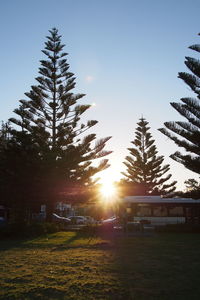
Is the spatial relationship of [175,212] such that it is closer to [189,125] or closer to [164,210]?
[164,210]

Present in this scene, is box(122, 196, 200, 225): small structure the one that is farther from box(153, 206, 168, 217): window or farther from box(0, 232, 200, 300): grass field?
box(0, 232, 200, 300): grass field

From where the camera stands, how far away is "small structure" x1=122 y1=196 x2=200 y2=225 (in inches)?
1000

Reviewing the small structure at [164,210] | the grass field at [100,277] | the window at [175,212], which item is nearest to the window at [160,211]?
the small structure at [164,210]

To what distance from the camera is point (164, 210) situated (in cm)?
2566

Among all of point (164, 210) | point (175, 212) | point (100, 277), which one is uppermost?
point (164, 210)

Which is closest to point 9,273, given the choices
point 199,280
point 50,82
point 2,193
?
point 199,280

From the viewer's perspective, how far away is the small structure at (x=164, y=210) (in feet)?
83.4

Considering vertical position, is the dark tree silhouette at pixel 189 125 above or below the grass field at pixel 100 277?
above

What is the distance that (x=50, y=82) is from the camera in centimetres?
2458

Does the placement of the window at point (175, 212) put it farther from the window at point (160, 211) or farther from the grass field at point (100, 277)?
the grass field at point (100, 277)

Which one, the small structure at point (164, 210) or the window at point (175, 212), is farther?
the window at point (175, 212)

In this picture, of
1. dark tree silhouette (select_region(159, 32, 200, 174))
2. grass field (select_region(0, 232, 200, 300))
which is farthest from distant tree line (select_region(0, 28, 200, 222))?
grass field (select_region(0, 232, 200, 300))

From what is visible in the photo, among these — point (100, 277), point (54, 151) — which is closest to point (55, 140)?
point (54, 151)

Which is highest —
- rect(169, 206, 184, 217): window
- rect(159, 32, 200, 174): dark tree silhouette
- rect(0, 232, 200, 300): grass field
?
rect(159, 32, 200, 174): dark tree silhouette
